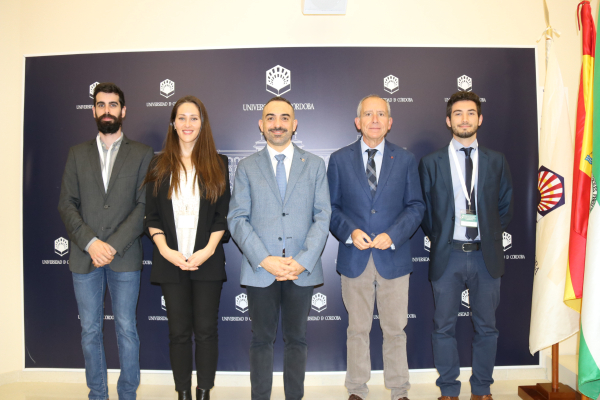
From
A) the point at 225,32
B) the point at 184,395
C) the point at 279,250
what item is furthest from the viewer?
the point at 225,32

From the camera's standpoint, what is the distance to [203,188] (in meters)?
2.50

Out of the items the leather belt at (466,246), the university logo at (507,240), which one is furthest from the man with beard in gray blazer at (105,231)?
the university logo at (507,240)

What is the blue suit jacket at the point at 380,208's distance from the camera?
2572 mm

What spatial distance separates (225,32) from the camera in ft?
11.2

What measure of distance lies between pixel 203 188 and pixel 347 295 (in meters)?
1.27

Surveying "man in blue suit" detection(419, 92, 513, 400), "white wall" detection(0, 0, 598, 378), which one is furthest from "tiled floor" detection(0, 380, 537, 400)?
"man in blue suit" detection(419, 92, 513, 400)

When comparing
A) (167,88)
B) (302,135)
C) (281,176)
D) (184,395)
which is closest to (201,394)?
(184,395)

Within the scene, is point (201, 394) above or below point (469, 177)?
→ below

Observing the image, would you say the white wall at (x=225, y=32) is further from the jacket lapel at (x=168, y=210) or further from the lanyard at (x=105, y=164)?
the jacket lapel at (x=168, y=210)

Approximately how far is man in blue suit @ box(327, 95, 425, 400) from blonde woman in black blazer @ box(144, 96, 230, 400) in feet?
2.80

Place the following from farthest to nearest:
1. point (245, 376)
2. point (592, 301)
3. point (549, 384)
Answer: point (245, 376), point (549, 384), point (592, 301)

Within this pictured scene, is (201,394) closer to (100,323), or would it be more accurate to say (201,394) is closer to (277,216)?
(100,323)

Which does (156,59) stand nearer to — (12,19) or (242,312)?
(12,19)

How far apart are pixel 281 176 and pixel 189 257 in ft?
2.67
